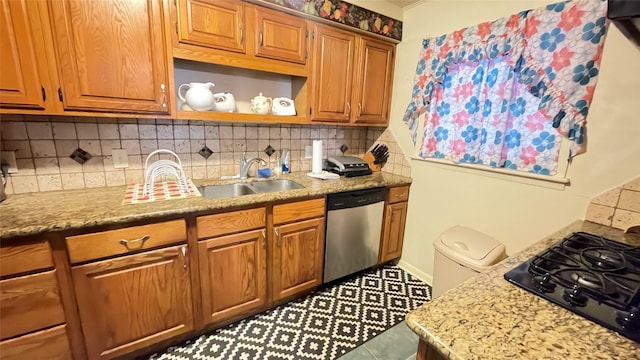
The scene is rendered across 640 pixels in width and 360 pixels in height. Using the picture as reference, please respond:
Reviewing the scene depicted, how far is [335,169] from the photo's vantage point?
232 centimetres

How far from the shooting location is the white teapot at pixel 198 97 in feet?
5.32

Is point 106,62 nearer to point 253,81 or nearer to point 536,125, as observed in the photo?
point 253,81

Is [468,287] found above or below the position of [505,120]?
below

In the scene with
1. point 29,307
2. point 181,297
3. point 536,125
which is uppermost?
point 536,125

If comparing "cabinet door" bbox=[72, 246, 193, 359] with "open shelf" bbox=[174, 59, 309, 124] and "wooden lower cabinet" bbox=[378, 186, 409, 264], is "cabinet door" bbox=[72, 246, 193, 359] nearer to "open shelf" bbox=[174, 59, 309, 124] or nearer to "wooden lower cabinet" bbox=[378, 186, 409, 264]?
"open shelf" bbox=[174, 59, 309, 124]

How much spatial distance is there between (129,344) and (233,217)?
836 mm

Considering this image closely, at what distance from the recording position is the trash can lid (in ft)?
5.22

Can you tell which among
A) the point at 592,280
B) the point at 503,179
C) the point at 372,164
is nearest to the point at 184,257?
the point at 592,280

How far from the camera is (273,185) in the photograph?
213 cm

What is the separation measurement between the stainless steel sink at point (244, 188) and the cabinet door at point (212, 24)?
0.92 meters

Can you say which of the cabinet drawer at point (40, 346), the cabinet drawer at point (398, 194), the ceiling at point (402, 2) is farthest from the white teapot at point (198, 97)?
the ceiling at point (402, 2)

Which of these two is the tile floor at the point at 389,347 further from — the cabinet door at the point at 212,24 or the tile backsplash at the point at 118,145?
the cabinet door at the point at 212,24

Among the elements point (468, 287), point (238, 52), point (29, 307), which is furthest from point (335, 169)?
point (29, 307)

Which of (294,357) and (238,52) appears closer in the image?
(294,357)
